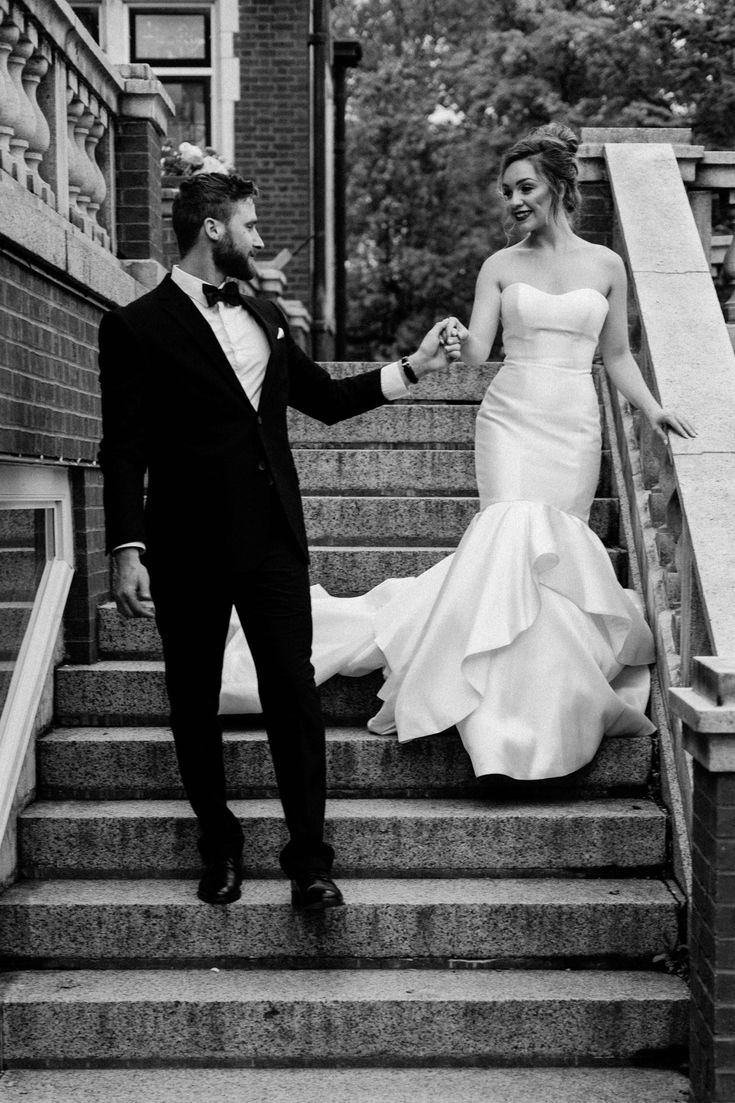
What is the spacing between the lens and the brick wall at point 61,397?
4.23m

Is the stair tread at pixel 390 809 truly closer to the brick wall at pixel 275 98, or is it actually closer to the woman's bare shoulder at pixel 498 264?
the woman's bare shoulder at pixel 498 264

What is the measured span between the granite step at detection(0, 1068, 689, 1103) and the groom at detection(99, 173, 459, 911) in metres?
0.49

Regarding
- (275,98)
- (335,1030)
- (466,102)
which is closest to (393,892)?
(335,1030)

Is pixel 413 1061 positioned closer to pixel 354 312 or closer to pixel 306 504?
pixel 306 504

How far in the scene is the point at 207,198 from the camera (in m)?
3.99

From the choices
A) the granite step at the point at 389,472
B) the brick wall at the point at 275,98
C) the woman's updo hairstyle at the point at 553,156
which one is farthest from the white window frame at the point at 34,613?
the brick wall at the point at 275,98

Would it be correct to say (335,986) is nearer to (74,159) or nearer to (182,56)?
(74,159)

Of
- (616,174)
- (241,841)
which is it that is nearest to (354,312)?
(616,174)

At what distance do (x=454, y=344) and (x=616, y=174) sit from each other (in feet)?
6.22

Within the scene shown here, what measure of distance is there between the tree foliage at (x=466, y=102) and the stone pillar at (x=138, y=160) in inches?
422

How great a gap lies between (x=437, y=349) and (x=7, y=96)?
5.22 feet

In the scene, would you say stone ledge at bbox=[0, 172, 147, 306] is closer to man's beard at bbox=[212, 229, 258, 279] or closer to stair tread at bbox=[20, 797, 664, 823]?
man's beard at bbox=[212, 229, 258, 279]

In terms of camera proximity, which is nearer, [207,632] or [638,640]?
[207,632]

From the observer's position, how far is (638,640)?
464 cm
